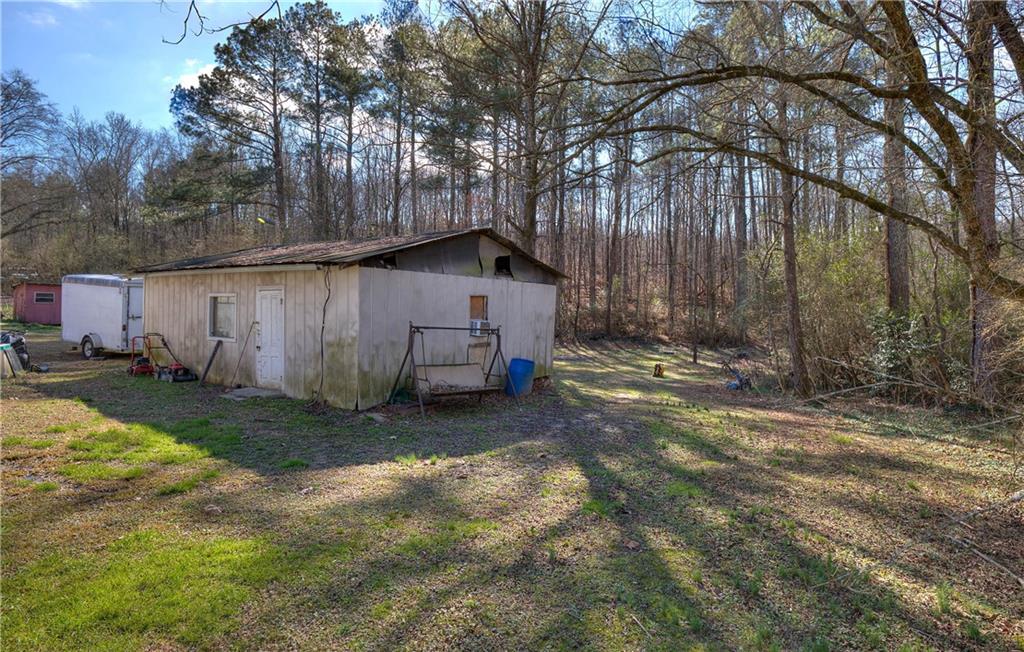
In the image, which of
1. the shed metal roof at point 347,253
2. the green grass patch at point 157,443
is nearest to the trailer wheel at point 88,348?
the shed metal roof at point 347,253

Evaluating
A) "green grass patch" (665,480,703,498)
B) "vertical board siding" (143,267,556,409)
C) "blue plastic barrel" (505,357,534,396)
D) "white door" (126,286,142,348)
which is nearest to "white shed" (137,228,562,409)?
"vertical board siding" (143,267,556,409)

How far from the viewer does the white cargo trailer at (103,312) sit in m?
14.6

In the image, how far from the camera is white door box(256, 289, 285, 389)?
9695mm

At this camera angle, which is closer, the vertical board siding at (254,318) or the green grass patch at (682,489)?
the green grass patch at (682,489)

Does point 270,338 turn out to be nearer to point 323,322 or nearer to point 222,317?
point 323,322

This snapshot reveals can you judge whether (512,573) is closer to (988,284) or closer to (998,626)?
(998,626)

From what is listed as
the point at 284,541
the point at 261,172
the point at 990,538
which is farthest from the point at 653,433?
the point at 261,172

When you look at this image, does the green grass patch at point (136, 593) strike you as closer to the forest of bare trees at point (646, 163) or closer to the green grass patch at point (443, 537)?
the green grass patch at point (443, 537)

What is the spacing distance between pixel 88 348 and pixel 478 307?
12.1m

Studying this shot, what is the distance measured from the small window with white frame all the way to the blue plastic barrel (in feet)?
18.6

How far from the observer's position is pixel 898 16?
151 inches

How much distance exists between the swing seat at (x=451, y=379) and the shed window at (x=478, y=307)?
3.20 feet

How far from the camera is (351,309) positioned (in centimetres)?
844

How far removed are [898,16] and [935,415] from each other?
8106 mm
